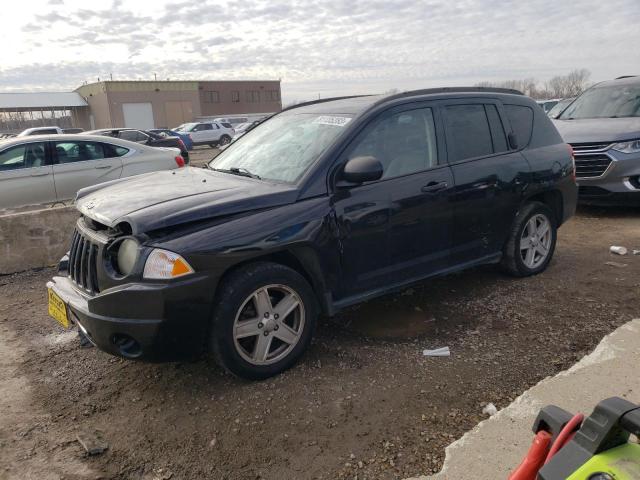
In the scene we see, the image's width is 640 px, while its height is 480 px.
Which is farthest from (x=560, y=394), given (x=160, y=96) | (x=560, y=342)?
(x=160, y=96)

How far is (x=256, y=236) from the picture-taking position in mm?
3127

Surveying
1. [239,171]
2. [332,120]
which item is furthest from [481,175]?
[239,171]

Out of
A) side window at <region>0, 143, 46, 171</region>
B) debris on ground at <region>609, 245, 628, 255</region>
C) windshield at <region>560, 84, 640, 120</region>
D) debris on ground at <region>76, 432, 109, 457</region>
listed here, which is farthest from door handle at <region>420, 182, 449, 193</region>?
side window at <region>0, 143, 46, 171</region>

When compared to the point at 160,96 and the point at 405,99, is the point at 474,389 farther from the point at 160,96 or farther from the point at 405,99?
the point at 160,96

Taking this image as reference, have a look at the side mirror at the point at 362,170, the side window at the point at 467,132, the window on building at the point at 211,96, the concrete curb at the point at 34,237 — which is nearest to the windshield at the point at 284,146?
the side mirror at the point at 362,170

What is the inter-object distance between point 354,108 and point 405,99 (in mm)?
435

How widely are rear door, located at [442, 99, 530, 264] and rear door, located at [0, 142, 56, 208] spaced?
254 inches

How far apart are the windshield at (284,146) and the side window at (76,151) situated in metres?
4.62

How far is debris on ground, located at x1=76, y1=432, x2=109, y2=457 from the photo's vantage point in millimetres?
2758

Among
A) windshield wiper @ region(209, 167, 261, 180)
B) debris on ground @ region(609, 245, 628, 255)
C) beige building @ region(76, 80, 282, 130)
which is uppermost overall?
beige building @ region(76, 80, 282, 130)

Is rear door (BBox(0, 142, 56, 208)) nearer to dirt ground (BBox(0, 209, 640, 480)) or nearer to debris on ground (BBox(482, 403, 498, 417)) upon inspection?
dirt ground (BBox(0, 209, 640, 480))

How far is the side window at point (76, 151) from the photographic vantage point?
809cm

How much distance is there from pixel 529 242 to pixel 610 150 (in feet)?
11.4

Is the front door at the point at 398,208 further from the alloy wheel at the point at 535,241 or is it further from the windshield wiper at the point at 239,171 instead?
the alloy wheel at the point at 535,241
